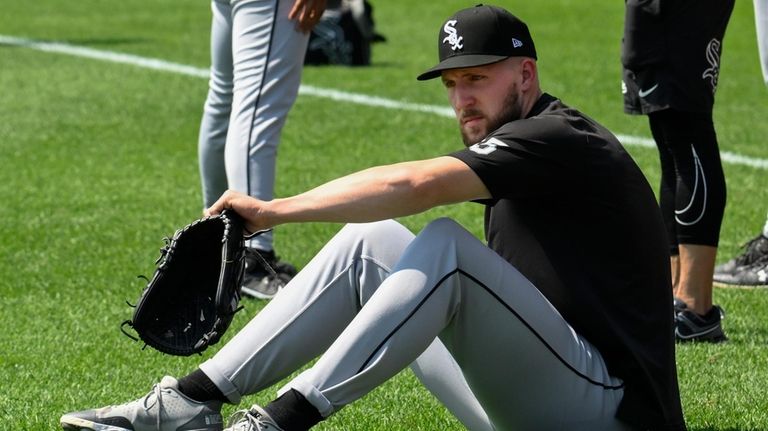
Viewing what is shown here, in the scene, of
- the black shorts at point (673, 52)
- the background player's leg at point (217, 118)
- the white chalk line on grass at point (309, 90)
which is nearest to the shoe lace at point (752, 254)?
the black shorts at point (673, 52)

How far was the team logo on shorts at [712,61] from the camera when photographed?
5.29 meters

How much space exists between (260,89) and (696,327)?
75.1 inches

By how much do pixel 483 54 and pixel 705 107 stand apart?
169 centimetres

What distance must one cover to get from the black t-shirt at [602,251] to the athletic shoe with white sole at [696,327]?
54.9 inches

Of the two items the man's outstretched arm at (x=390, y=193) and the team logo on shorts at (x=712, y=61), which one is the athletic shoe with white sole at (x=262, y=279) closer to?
the team logo on shorts at (x=712, y=61)

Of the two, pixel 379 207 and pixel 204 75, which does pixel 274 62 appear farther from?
pixel 204 75

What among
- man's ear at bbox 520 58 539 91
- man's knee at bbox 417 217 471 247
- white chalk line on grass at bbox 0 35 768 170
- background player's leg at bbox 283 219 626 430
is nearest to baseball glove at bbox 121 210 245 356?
background player's leg at bbox 283 219 626 430

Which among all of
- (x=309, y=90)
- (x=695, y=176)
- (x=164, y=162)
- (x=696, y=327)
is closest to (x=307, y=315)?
(x=696, y=327)

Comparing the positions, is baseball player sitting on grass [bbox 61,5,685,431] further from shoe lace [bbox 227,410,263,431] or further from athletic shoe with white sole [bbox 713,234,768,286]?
athletic shoe with white sole [bbox 713,234,768,286]

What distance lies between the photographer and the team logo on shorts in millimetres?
5285

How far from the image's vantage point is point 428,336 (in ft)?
11.7

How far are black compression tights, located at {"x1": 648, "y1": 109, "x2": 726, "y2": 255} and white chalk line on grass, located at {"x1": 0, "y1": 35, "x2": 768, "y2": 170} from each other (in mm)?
3279

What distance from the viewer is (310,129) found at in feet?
31.6

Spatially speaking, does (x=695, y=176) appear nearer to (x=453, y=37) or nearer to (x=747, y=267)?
(x=747, y=267)
